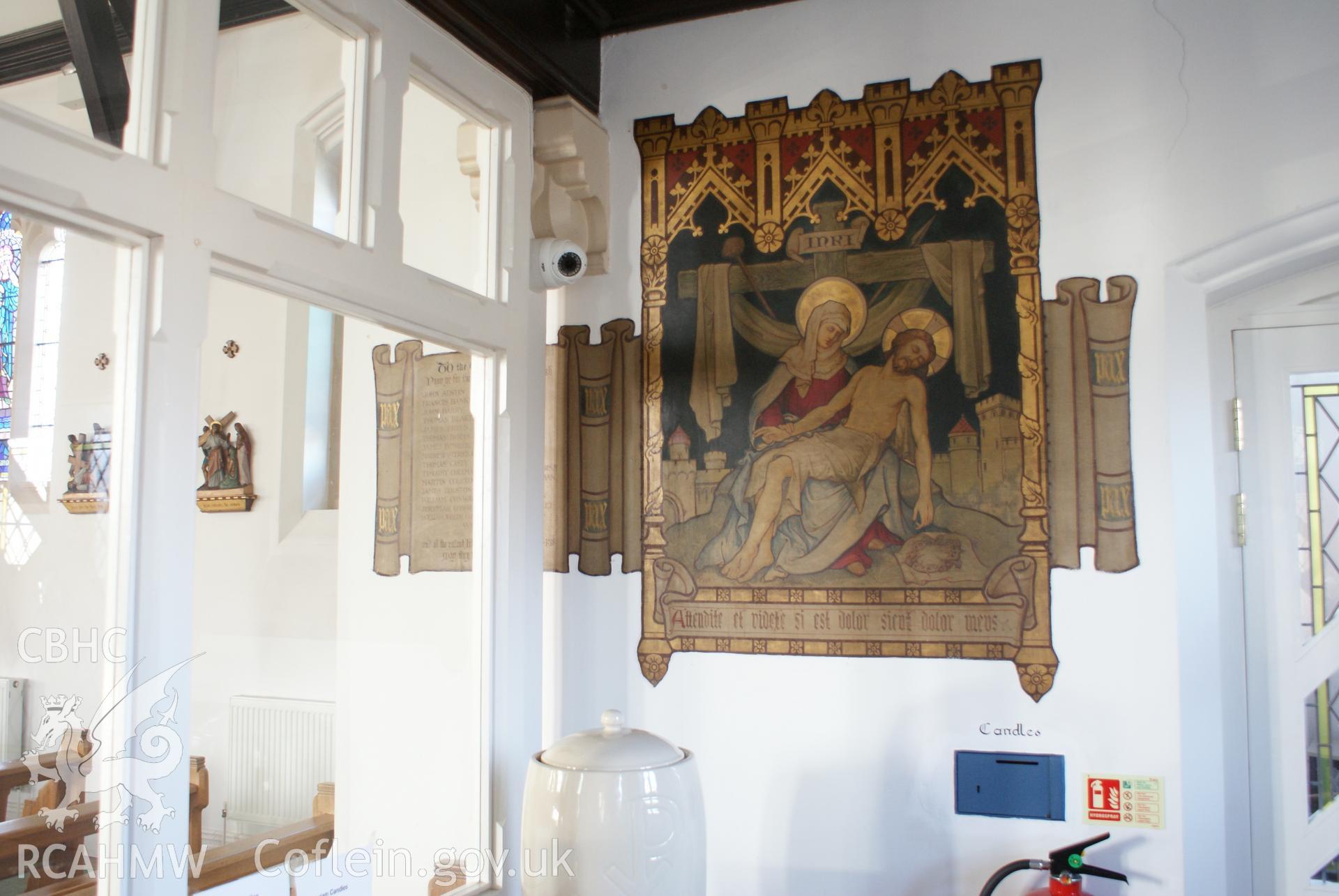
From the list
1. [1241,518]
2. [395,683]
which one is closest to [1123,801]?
[1241,518]

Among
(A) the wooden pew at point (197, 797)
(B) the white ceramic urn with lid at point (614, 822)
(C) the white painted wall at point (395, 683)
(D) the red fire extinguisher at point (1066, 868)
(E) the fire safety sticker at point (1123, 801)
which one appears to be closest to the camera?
(A) the wooden pew at point (197, 797)

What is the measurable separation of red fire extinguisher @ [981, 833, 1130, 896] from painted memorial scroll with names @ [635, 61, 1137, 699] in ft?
1.24

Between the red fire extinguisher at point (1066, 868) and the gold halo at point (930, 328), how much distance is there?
1.21 meters

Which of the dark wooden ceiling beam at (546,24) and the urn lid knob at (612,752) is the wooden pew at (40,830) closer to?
the urn lid knob at (612,752)

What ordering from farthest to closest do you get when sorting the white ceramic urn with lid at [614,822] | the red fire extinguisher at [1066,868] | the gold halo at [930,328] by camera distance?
1. the gold halo at [930,328]
2. the red fire extinguisher at [1066,868]
3. the white ceramic urn with lid at [614,822]

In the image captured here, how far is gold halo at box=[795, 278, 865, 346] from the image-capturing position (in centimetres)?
288

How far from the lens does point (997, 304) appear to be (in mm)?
2764

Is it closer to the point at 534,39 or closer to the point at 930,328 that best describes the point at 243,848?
the point at 930,328

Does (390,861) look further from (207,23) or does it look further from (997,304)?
(997,304)

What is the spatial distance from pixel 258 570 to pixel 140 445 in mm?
352

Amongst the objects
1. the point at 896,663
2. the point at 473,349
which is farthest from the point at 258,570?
the point at 896,663

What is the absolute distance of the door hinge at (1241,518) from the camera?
2.62 m

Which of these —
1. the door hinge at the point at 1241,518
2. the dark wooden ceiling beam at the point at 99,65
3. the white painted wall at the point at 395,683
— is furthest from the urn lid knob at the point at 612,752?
the door hinge at the point at 1241,518

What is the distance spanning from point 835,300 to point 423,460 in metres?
Answer: 1.19
